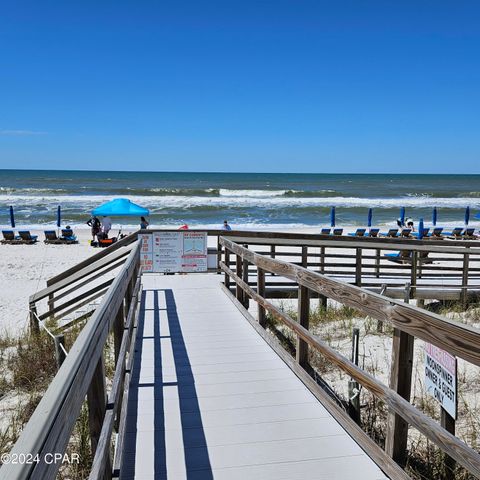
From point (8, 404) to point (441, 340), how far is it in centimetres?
440

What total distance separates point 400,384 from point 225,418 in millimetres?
1344

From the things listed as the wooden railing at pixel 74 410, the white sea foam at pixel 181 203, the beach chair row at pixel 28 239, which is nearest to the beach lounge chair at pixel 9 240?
the beach chair row at pixel 28 239

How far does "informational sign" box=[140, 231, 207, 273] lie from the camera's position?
9680mm

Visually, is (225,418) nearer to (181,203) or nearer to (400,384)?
(400,384)

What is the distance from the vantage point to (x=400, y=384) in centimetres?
271

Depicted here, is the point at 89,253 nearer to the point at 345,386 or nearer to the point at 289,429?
the point at 345,386

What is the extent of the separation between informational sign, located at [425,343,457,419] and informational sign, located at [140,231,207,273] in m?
7.25

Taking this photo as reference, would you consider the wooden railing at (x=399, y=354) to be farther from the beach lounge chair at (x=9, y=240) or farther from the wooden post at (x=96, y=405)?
the beach lounge chair at (x=9, y=240)

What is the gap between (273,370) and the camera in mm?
4500

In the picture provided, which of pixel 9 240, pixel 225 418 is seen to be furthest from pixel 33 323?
pixel 9 240

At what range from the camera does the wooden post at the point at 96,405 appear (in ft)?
7.69

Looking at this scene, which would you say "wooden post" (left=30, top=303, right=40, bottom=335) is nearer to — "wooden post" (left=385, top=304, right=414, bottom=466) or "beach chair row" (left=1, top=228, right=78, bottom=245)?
"wooden post" (left=385, top=304, right=414, bottom=466)

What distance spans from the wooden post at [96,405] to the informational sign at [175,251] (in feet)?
23.9

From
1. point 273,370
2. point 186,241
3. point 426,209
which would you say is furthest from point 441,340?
point 426,209
